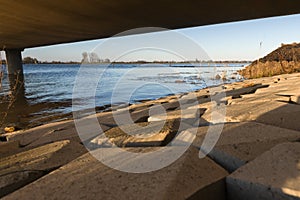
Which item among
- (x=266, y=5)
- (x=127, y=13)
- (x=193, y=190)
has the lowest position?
(x=193, y=190)

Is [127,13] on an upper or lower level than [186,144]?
upper

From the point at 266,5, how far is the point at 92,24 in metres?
7.37

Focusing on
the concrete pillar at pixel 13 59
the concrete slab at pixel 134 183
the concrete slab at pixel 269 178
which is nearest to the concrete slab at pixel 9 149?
the concrete slab at pixel 134 183

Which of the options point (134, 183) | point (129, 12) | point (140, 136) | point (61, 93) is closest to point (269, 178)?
point (134, 183)

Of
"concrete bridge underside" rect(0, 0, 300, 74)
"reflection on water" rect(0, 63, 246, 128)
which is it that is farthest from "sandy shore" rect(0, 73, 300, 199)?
"concrete bridge underside" rect(0, 0, 300, 74)

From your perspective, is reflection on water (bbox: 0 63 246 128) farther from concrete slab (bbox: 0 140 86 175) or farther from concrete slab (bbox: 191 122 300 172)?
concrete slab (bbox: 191 122 300 172)

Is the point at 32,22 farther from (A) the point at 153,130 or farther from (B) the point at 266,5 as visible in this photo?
(A) the point at 153,130

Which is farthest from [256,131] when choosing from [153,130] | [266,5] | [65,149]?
[266,5]

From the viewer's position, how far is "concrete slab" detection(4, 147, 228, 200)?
3.67 ft

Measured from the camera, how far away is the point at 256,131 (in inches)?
75.7

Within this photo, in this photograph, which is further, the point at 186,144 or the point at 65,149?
the point at 65,149

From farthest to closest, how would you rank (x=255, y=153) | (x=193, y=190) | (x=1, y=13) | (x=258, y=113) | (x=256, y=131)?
(x=1, y=13)
(x=258, y=113)
(x=256, y=131)
(x=255, y=153)
(x=193, y=190)

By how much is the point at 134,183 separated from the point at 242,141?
947 millimetres

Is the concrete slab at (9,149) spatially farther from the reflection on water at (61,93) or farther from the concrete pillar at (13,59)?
the concrete pillar at (13,59)
